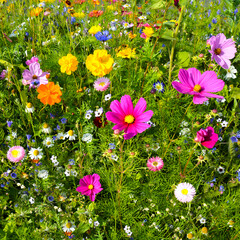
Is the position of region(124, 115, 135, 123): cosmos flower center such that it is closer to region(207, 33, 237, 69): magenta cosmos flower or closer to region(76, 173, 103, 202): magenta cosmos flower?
region(76, 173, 103, 202): magenta cosmos flower

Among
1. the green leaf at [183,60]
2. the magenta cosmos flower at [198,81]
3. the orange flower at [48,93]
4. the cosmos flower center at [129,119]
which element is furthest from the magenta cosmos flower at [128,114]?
the green leaf at [183,60]

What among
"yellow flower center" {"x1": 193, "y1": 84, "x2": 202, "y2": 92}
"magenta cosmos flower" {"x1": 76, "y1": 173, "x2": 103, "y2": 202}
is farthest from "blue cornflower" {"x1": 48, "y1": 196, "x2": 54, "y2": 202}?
"yellow flower center" {"x1": 193, "y1": 84, "x2": 202, "y2": 92}

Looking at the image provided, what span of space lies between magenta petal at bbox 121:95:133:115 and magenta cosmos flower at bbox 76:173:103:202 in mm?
417

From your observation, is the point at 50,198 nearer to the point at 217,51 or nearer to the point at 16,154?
the point at 16,154

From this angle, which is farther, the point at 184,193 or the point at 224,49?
the point at 224,49

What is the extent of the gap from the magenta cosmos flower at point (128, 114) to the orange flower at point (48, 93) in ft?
1.62

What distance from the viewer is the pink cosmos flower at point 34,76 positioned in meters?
1.36

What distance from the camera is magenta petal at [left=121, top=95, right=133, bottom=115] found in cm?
84

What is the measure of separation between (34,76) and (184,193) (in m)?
1.11

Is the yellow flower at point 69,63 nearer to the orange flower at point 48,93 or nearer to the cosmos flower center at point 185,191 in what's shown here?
the orange flower at point 48,93

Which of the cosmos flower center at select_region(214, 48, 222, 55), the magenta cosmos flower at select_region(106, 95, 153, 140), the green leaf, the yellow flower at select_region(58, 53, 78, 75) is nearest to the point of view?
the magenta cosmos flower at select_region(106, 95, 153, 140)

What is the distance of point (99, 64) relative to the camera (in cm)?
121

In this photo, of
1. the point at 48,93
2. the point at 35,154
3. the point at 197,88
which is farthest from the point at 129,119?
the point at 35,154

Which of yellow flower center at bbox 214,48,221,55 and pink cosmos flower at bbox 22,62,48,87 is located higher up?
pink cosmos flower at bbox 22,62,48,87
